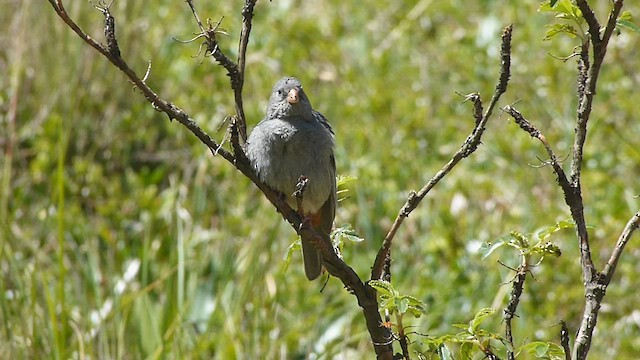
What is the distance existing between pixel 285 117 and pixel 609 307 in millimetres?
2249

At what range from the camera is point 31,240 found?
4.97 metres

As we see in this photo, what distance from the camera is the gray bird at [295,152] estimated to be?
355 centimetres

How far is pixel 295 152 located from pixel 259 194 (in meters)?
2.15

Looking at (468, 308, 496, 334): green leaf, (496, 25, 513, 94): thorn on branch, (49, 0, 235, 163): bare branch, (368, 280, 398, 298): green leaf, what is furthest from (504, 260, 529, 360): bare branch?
(49, 0, 235, 163): bare branch

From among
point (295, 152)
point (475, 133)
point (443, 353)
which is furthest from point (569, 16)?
point (295, 152)

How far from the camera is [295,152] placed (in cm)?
359

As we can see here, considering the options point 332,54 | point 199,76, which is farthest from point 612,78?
point 199,76

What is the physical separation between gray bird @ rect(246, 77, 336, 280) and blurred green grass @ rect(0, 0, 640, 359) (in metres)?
0.56

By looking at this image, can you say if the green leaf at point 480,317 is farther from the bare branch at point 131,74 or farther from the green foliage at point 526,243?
the bare branch at point 131,74

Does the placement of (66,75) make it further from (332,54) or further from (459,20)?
(459,20)

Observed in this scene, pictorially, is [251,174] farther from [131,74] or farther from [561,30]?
[561,30]

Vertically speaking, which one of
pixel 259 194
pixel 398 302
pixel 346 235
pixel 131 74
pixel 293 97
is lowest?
pixel 398 302

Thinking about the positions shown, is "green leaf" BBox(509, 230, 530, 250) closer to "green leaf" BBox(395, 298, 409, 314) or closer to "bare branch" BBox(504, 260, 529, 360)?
"bare branch" BBox(504, 260, 529, 360)

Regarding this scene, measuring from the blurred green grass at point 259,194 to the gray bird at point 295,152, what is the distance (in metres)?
0.56
